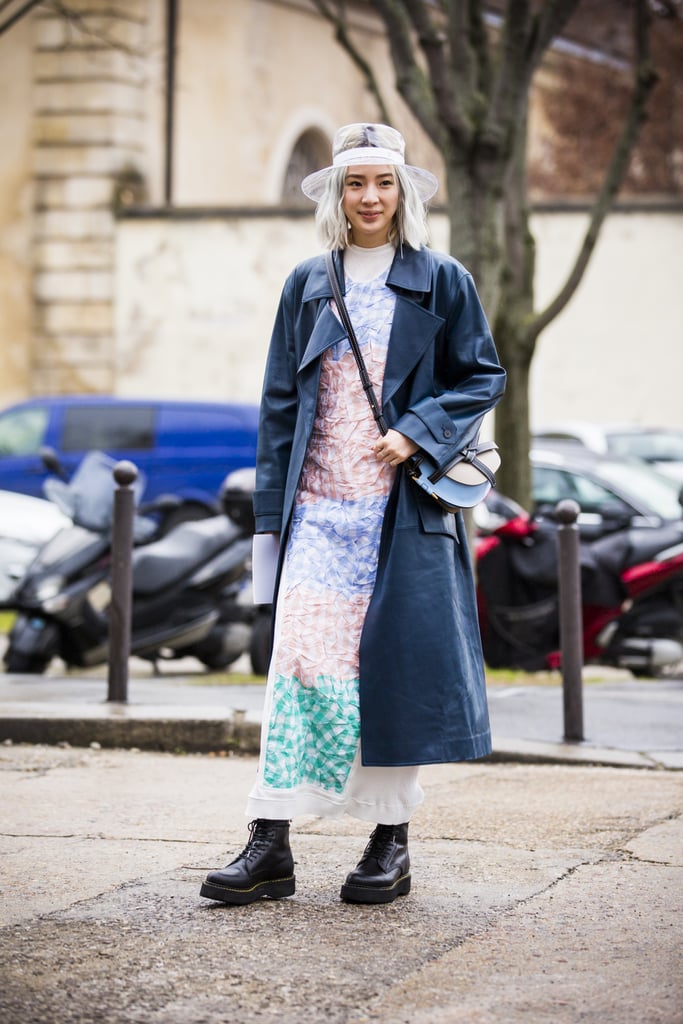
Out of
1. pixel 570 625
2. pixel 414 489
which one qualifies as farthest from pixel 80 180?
pixel 414 489

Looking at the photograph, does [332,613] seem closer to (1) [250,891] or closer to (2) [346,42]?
(1) [250,891]

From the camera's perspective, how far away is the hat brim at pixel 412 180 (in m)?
4.49

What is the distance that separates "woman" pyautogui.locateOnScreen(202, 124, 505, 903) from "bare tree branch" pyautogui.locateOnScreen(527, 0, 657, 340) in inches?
285

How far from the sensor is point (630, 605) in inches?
385

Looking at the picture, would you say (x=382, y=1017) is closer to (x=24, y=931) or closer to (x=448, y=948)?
(x=448, y=948)

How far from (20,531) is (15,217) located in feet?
46.7

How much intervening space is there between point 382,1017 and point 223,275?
20549mm


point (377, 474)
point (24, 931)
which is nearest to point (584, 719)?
point (377, 474)

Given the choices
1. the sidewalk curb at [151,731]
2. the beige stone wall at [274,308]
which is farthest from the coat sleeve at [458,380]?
the beige stone wall at [274,308]

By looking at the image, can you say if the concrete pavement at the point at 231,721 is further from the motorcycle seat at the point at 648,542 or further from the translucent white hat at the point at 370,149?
the translucent white hat at the point at 370,149

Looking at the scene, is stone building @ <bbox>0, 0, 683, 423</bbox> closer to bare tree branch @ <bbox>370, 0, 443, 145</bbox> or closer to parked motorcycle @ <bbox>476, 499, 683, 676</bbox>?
bare tree branch @ <bbox>370, 0, 443, 145</bbox>

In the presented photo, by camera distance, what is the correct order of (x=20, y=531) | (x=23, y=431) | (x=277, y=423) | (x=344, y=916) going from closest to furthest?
(x=344, y=916), (x=277, y=423), (x=20, y=531), (x=23, y=431)

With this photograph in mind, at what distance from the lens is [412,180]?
4.48 m

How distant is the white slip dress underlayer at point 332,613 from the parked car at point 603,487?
7.49 meters
